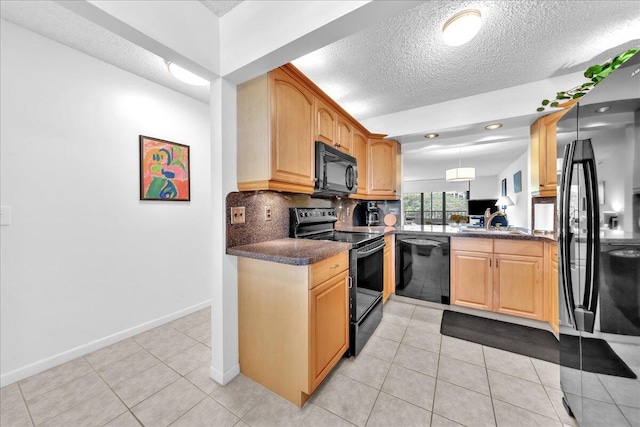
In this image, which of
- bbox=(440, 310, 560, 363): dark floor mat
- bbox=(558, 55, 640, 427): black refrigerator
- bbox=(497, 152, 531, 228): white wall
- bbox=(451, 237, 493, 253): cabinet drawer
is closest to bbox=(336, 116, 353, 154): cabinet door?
bbox=(451, 237, 493, 253): cabinet drawer

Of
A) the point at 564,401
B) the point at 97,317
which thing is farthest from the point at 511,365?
the point at 97,317

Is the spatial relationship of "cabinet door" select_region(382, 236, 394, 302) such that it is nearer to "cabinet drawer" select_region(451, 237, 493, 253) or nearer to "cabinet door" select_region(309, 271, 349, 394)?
"cabinet drawer" select_region(451, 237, 493, 253)

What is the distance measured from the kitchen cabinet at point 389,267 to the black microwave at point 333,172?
2.61 ft

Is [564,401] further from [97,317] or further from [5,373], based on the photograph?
[5,373]

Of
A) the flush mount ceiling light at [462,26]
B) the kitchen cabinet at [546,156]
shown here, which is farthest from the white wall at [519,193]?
the flush mount ceiling light at [462,26]

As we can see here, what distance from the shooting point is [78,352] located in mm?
1877

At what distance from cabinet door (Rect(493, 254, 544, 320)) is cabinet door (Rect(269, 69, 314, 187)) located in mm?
2174

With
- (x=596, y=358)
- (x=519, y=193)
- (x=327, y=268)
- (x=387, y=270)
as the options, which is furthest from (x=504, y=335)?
(x=519, y=193)

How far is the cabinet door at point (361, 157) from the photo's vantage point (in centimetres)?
289

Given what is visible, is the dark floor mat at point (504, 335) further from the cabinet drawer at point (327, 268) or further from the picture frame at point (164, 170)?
the picture frame at point (164, 170)

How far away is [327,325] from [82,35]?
2.71 meters

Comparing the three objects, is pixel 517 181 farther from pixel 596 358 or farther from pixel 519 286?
pixel 596 358

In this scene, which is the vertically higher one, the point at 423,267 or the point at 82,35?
the point at 82,35

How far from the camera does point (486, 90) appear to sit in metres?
2.56
